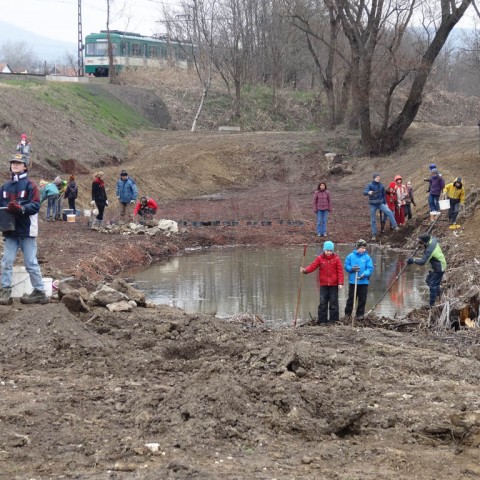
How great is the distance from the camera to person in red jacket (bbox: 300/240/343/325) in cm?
1443

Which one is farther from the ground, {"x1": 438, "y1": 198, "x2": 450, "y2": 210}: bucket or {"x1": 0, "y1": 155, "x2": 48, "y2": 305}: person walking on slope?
{"x1": 0, "y1": 155, "x2": 48, "y2": 305}: person walking on slope

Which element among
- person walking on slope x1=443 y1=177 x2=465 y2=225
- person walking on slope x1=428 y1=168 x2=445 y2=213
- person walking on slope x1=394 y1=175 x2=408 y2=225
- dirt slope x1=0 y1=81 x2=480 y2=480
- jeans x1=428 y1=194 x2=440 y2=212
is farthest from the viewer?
person walking on slope x1=394 y1=175 x2=408 y2=225

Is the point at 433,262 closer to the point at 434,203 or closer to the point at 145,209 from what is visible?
the point at 434,203

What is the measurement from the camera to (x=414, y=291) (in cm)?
1844

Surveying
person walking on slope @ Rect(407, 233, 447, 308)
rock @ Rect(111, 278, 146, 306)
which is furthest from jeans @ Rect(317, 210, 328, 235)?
rock @ Rect(111, 278, 146, 306)

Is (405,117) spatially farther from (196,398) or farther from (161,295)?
(196,398)

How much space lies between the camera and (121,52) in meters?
62.8

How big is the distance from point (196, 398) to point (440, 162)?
2850 centimetres

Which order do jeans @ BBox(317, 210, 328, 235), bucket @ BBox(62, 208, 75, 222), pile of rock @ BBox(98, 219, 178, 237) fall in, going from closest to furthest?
pile of rock @ BBox(98, 219, 178, 237) < jeans @ BBox(317, 210, 328, 235) < bucket @ BBox(62, 208, 75, 222)

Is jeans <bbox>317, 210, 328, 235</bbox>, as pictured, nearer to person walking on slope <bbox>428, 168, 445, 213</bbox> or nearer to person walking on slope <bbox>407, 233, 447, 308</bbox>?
person walking on slope <bbox>428, 168, 445, 213</bbox>

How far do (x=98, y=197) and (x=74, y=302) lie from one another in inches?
507

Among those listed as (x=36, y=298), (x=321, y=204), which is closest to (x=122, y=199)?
(x=321, y=204)

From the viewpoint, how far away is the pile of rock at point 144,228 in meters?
24.6

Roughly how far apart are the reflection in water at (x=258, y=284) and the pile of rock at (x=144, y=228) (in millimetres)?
1534
